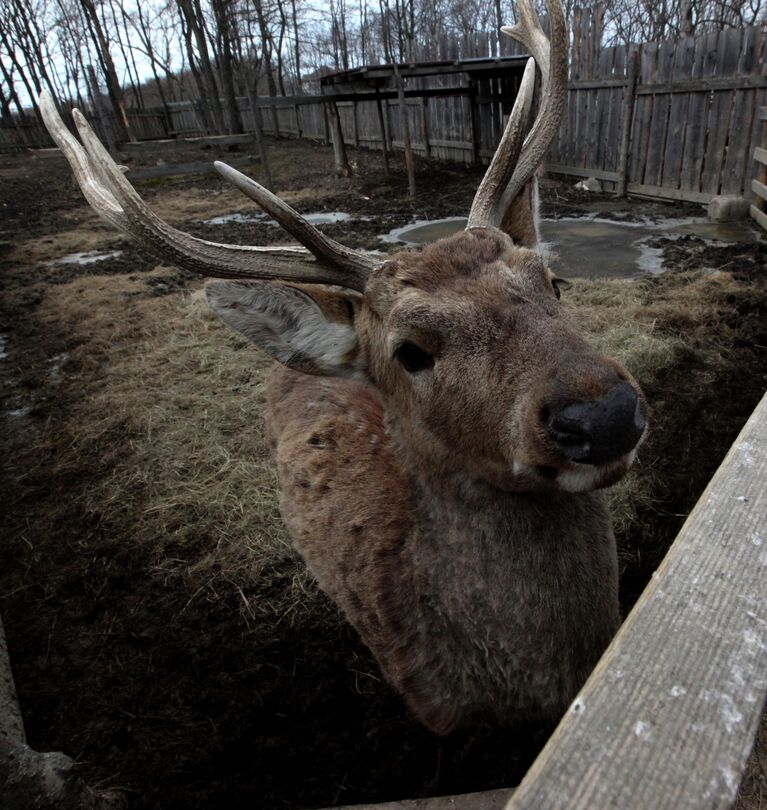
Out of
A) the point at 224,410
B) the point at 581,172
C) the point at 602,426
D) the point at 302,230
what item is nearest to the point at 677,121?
the point at 581,172

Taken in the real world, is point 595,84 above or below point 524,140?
above

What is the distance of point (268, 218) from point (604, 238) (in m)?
7.12

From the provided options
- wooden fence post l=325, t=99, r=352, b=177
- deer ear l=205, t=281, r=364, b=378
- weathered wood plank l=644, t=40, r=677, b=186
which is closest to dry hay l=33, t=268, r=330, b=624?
deer ear l=205, t=281, r=364, b=378

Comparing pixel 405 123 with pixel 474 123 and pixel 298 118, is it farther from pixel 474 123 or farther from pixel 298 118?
pixel 298 118

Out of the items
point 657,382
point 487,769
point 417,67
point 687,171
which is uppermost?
point 417,67

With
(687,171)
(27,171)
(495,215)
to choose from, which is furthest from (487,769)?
(27,171)

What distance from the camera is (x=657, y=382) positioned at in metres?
4.41

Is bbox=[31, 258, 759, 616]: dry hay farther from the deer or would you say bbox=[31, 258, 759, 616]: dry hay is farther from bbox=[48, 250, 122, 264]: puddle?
bbox=[48, 250, 122, 264]: puddle

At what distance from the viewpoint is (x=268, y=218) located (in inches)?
470

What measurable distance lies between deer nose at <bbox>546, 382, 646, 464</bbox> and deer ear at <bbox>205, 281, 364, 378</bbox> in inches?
38.8

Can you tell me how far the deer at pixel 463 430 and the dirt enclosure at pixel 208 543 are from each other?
643mm

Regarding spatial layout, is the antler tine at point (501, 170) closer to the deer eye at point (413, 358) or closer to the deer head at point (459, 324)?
the deer head at point (459, 324)

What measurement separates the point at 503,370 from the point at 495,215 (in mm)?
1023

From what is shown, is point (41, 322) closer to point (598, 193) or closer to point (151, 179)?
point (598, 193)
